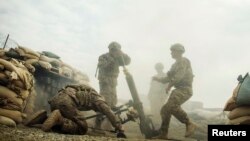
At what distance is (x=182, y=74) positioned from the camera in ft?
20.4

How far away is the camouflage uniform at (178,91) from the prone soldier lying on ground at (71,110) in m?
1.40

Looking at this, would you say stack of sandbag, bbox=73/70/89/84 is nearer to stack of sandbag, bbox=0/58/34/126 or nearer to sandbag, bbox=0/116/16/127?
stack of sandbag, bbox=0/58/34/126

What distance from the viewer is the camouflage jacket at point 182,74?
6215 mm

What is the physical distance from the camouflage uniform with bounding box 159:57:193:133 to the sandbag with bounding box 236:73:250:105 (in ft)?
5.09

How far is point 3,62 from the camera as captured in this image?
4.76 meters

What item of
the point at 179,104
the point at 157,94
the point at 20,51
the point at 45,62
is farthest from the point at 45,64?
the point at 157,94

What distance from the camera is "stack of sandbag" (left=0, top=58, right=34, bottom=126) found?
4.59 m

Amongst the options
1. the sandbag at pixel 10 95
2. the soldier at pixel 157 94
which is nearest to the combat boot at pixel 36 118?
the sandbag at pixel 10 95

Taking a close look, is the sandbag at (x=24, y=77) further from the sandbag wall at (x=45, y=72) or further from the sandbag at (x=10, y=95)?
the sandbag wall at (x=45, y=72)

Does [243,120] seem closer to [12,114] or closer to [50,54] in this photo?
[12,114]

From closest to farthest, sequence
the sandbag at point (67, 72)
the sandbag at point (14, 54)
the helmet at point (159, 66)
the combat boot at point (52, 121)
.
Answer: the combat boot at point (52, 121), the sandbag at point (14, 54), the sandbag at point (67, 72), the helmet at point (159, 66)

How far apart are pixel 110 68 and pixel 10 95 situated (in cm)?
324

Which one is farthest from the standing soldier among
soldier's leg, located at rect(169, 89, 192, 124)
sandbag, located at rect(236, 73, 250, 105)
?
sandbag, located at rect(236, 73, 250, 105)

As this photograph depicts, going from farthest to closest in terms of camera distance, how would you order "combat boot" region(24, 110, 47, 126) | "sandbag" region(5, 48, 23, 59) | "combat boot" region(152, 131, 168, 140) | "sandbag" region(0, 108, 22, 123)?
"sandbag" region(5, 48, 23, 59) → "combat boot" region(152, 131, 168, 140) → "combat boot" region(24, 110, 47, 126) → "sandbag" region(0, 108, 22, 123)
